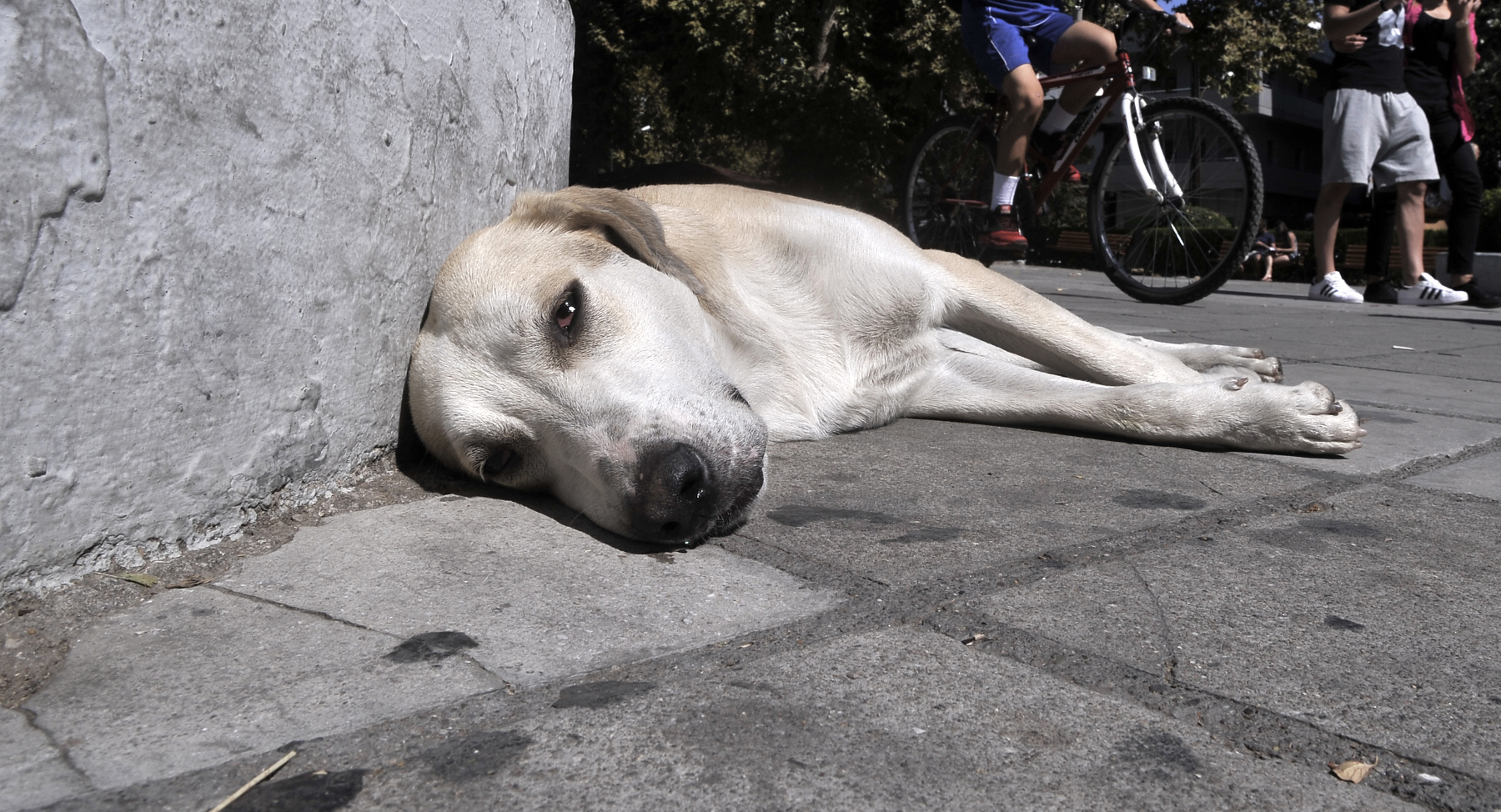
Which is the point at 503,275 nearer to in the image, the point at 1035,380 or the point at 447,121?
the point at 447,121

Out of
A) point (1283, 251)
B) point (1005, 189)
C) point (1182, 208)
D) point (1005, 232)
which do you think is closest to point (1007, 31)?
point (1005, 189)

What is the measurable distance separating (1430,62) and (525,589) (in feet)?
28.3

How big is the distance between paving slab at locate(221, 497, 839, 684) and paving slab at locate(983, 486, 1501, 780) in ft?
1.40

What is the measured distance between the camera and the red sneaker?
6227 mm

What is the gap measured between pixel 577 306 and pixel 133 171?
3.22 ft

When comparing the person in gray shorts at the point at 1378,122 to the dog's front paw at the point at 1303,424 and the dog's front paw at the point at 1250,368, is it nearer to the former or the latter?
the dog's front paw at the point at 1250,368

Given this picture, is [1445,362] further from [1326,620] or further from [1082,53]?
[1326,620]

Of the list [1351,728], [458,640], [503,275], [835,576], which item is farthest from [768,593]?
[503,275]

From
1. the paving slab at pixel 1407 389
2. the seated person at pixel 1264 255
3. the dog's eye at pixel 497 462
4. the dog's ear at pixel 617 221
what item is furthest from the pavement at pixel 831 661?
the seated person at pixel 1264 255

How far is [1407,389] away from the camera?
3893 mm

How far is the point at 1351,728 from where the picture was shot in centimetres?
124

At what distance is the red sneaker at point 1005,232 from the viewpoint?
20.4 feet

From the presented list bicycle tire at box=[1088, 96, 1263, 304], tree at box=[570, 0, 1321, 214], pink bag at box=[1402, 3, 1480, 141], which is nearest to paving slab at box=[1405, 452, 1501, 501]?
bicycle tire at box=[1088, 96, 1263, 304]

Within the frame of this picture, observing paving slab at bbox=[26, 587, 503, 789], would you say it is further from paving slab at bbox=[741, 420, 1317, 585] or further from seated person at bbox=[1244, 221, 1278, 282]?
seated person at bbox=[1244, 221, 1278, 282]
